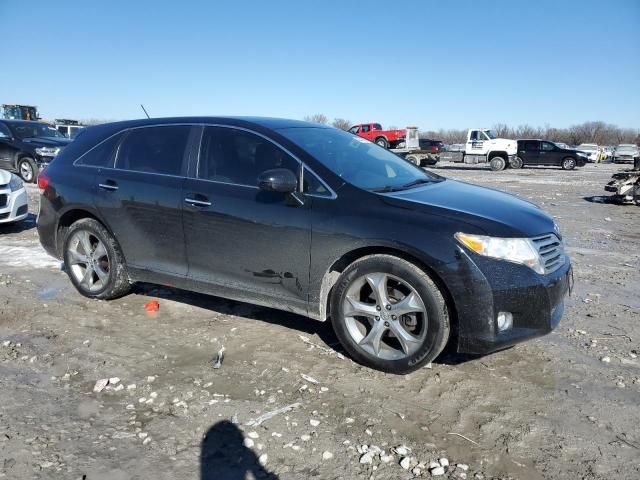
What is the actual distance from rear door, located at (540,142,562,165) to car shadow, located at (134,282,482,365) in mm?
27568

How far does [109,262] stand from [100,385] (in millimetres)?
1716

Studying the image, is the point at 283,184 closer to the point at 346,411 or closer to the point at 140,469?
the point at 346,411

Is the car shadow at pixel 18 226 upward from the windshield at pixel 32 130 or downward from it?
downward

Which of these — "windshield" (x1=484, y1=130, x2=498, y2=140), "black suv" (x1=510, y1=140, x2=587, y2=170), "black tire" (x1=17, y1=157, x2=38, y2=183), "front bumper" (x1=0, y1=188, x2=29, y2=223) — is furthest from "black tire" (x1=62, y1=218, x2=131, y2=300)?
"black suv" (x1=510, y1=140, x2=587, y2=170)

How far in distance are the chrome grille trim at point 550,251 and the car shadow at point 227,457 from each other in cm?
215

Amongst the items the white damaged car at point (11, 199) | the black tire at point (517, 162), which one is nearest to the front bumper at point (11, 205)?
the white damaged car at point (11, 199)

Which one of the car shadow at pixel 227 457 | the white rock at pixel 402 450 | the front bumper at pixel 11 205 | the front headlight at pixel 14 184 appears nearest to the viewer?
the car shadow at pixel 227 457

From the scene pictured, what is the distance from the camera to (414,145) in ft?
91.6

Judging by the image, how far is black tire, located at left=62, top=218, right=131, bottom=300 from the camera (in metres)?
4.66

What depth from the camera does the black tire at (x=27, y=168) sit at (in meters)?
14.1

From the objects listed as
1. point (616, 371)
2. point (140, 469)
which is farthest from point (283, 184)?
point (616, 371)

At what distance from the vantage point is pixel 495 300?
3107mm

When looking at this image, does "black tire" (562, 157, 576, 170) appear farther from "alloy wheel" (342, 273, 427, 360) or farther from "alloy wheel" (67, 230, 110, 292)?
"alloy wheel" (67, 230, 110, 292)

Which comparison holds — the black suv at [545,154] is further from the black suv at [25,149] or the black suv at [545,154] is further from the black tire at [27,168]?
the black tire at [27,168]
